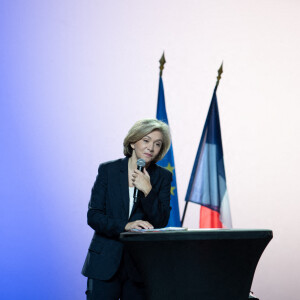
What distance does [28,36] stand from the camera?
3.44 metres

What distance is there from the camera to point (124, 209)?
1760 millimetres

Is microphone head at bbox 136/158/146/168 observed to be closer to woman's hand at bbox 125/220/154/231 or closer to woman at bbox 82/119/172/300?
woman at bbox 82/119/172/300

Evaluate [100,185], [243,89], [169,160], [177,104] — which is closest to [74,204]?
[169,160]

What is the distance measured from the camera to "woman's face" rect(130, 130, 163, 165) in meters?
1.83

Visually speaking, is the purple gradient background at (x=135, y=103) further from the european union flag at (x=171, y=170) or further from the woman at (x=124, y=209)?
the woman at (x=124, y=209)

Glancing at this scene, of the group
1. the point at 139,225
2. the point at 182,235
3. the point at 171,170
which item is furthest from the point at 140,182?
the point at 171,170

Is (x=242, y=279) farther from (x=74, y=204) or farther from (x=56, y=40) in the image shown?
(x=56, y=40)

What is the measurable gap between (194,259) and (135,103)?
2.49 meters

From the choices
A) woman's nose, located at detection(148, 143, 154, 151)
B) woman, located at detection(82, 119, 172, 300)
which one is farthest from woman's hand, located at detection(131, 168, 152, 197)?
woman's nose, located at detection(148, 143, 154, 151)

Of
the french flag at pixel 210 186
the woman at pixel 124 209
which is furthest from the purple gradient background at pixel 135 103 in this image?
the woman at pixel 124 209

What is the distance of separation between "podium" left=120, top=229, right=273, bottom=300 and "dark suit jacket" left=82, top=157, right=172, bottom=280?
1.13 feet

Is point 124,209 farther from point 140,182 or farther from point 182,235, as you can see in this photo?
point 182,235

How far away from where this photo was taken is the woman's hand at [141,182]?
172 cm

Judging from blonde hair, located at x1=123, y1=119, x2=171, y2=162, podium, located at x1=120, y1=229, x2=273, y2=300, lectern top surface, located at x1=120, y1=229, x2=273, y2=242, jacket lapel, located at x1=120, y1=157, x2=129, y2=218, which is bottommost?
podium, located at x1=120, y1=229, x2=273, y2=300
